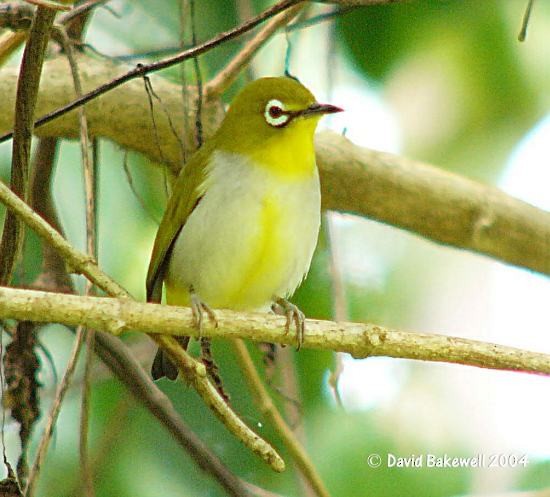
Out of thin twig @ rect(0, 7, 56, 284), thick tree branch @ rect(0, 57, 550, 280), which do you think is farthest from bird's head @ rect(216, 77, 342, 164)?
thin twig @ rect(0, 7, 56, 284)

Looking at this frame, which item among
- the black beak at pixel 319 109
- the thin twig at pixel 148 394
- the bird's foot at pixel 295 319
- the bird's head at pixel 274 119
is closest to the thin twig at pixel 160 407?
the thin twig at pixel 148 394

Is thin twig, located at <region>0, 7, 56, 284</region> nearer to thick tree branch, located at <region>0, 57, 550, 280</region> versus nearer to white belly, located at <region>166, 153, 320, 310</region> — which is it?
white belly, located at <region>166, 153, 320, 310</region>

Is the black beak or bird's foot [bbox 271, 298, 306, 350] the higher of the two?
the black beak

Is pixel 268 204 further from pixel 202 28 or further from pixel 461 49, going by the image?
pixel 461 49

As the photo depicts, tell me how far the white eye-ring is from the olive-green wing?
0.28 metres

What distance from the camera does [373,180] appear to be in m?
4.80

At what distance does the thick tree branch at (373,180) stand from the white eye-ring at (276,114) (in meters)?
0.70

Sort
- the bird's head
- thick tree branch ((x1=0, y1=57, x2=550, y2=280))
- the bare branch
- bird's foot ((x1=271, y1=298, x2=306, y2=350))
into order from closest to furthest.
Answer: bird's foot ((x1=271, y1=298, x2=306, y2=350)) → the bird's head → thick tree branch ((x1=0, y1=57, x2=550, y2=280)) → the bare branch

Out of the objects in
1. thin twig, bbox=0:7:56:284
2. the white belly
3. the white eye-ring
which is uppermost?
the white eye-ring

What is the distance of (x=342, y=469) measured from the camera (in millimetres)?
4742

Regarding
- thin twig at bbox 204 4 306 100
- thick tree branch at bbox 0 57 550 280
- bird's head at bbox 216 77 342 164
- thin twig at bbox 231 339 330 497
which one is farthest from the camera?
thick tree branch at bbox 0 57 550 280

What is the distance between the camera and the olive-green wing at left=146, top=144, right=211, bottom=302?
12.9ft

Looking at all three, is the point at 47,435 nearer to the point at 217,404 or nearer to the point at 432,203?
the point at 217,404

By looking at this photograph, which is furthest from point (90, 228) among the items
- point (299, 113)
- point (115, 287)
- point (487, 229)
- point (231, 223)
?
point (487, 229)
